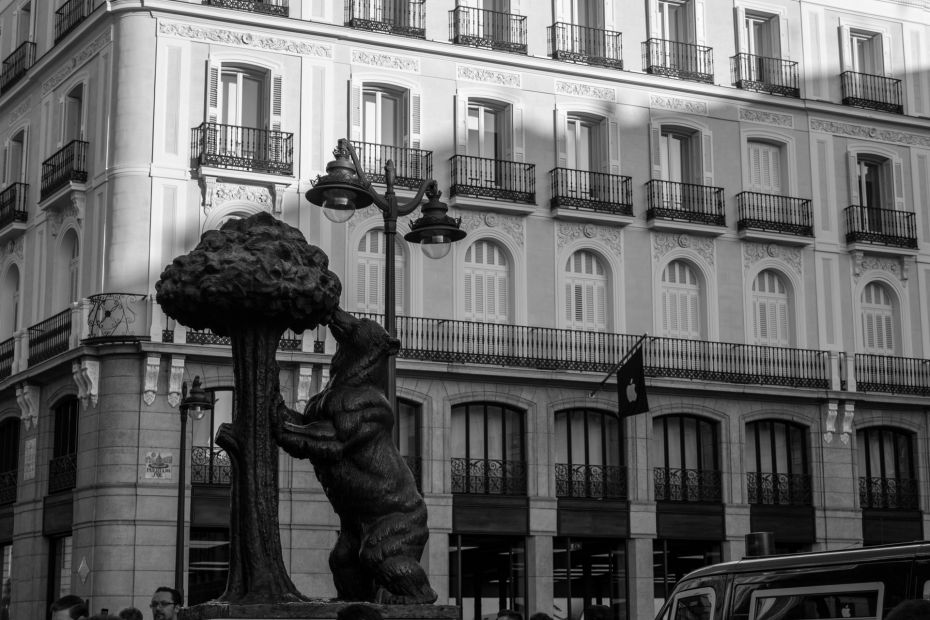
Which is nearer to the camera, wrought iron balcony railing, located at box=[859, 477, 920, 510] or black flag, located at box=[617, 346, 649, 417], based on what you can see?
black flag, located at box=[617, 346, 649, 417]

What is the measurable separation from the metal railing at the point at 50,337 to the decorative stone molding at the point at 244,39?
21.5 ft

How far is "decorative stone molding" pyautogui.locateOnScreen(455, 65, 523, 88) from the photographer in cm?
3409

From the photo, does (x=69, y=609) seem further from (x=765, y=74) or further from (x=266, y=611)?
(x=765, y=74)

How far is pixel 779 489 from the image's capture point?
1379 inches

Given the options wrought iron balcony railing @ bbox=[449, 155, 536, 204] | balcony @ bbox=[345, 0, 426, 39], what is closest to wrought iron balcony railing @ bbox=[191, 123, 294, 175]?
balcony @ bbox=[345, 0, 426, 39]

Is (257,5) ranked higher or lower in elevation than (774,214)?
higher

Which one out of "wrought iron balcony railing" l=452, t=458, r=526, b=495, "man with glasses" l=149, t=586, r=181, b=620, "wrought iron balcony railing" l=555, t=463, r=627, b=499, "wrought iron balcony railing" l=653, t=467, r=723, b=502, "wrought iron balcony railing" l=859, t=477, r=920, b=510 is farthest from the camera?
"wrought iron balcony railing" l=859, t=477, r=920, b=510

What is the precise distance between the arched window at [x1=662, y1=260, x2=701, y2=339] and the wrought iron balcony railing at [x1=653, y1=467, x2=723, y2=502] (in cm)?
326

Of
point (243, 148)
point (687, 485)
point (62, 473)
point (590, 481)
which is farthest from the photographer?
point (687, 485)

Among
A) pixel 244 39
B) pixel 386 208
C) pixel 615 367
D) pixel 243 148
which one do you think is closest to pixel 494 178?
pixel 615 367

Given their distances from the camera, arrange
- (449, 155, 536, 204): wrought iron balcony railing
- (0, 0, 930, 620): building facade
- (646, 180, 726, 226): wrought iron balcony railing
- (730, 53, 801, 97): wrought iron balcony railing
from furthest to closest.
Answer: (730, 53, 801, 97): wrought iron balcony railing, (646, 180, 726, 226): wrought iron balcony railing, (449, 155, 536, 204): wrought iron balcony railing, (0, 0, 930, 620): building facade

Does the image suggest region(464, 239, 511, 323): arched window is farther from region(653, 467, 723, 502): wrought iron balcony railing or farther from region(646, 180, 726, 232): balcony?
region(653, 467, 723, 502): wrought iron balcony railing

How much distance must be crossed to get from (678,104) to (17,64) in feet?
54.4

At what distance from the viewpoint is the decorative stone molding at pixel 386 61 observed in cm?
3303
